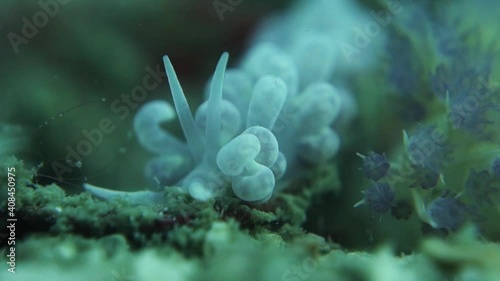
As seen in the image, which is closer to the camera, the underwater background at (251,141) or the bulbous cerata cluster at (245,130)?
the underwater background at (251,141)

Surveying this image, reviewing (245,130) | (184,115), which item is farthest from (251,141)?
(184,115)

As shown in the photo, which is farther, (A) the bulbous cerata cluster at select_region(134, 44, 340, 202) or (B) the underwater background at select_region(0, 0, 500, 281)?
(A) the bulbous cerata cluster at select_region(134, 44, 340, 202)

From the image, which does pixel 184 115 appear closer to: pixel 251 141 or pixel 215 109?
pixel 215 109

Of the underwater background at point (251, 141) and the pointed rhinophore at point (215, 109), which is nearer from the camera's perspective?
the underwater background at point (251, 141)

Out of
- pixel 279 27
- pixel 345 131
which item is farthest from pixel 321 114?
pixel 279 27

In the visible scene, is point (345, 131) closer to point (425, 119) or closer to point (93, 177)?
point (425, 119)

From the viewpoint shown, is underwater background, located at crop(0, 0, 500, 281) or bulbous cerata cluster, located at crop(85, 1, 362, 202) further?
bulbous cerata cluster, located at crop(85, 1, 362, 202)
